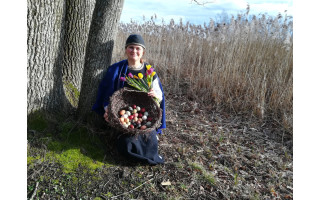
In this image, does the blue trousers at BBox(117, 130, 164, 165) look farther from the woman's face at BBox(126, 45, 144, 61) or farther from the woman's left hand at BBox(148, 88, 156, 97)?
the woman's face at BBox(126, 45, 144, 61)

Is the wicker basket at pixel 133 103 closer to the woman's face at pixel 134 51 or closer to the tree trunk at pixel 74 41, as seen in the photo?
the woman's face at pixel 134 51

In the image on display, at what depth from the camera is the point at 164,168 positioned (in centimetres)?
243

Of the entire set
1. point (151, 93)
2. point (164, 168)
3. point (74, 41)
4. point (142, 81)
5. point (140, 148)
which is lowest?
point (164, 168)

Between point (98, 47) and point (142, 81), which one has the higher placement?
point (98, 47)

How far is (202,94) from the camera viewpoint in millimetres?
4461

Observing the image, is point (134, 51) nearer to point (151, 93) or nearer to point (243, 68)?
point (151, 93)

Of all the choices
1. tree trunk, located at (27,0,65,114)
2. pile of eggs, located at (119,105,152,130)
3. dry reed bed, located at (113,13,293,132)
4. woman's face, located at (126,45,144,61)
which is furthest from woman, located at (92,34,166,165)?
dry reed bed, located at (113,13,293,132)

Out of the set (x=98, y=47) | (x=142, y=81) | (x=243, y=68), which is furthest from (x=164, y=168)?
(x=243, y=68)

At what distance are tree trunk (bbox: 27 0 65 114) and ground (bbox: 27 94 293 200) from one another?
0.29 meters

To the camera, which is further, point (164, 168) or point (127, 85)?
point (127, 85)

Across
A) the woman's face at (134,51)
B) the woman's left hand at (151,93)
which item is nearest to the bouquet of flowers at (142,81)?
the woman's left hand at (151,93)

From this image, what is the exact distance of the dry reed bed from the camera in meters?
3.87

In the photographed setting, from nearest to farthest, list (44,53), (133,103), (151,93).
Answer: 1. (44,53)
2. (151,93)
3. (133,103)

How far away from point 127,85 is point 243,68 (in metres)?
2.54
